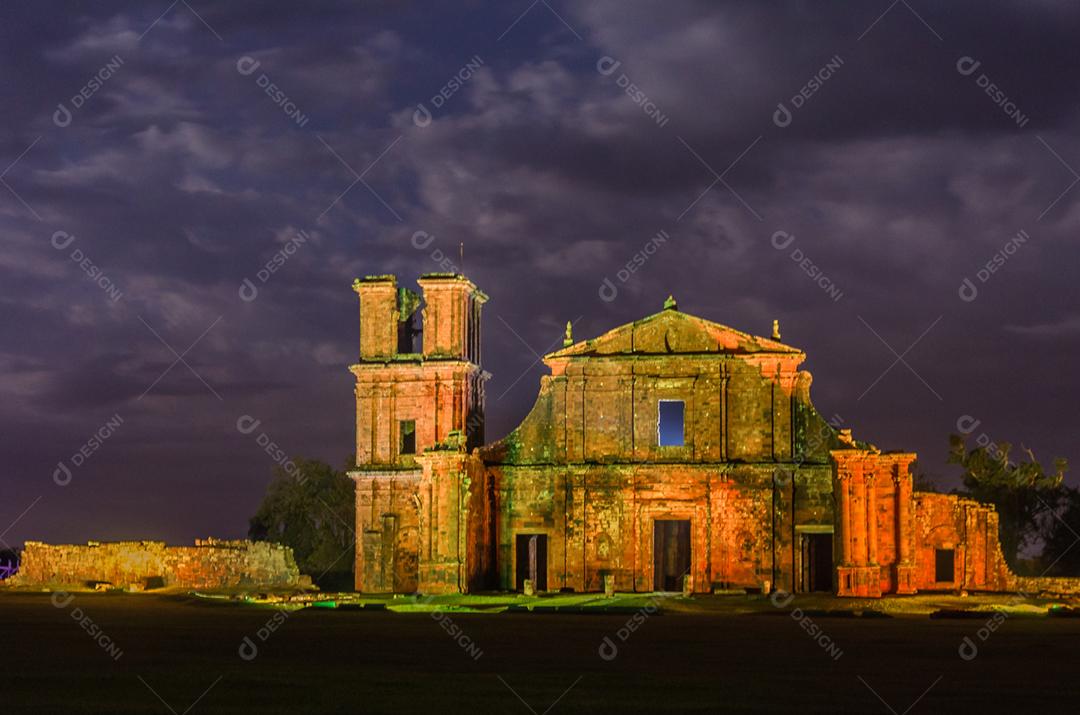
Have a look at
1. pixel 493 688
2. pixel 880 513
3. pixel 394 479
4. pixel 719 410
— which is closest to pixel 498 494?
pixel 394 479

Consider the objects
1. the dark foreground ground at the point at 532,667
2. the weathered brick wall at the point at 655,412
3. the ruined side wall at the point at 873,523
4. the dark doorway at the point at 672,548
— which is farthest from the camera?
the dark doorway at the point at 672,548

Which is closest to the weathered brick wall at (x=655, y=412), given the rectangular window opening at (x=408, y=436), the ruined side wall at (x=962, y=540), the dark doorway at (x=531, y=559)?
the rectangular window opening at (x=408, y=436)

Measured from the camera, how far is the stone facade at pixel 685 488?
1566 inches

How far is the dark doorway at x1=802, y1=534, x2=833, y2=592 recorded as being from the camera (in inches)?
1604

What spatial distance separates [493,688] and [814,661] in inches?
226

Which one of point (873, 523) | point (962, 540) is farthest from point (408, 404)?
point (962, 540)

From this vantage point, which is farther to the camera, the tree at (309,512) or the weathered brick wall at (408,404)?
the tree at (309,512)

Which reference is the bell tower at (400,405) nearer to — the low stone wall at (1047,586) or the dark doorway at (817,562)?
the dark doorway at (817,562)

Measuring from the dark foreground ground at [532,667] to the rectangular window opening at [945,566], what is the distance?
47.4 feet

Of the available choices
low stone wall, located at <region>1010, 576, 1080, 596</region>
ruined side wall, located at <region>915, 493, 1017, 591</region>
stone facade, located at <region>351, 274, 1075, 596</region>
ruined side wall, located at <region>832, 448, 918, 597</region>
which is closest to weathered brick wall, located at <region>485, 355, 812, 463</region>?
stone facade, located at <region>351, 274, 1075, 596</region>

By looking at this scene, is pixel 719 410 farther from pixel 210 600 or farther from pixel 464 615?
pixel 210 600

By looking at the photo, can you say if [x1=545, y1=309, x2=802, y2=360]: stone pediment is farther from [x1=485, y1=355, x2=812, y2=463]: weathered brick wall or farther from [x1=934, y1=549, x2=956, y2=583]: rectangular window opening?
[x1=934, y1=549, x2=956, y2=583]: rectangular window opening

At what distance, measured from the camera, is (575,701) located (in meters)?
15.1

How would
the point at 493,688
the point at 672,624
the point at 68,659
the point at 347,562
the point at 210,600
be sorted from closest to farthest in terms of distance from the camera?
the point at 493,688, the point at 68,659, the point at 672,624, the point at 210,600, the point at 347,562
